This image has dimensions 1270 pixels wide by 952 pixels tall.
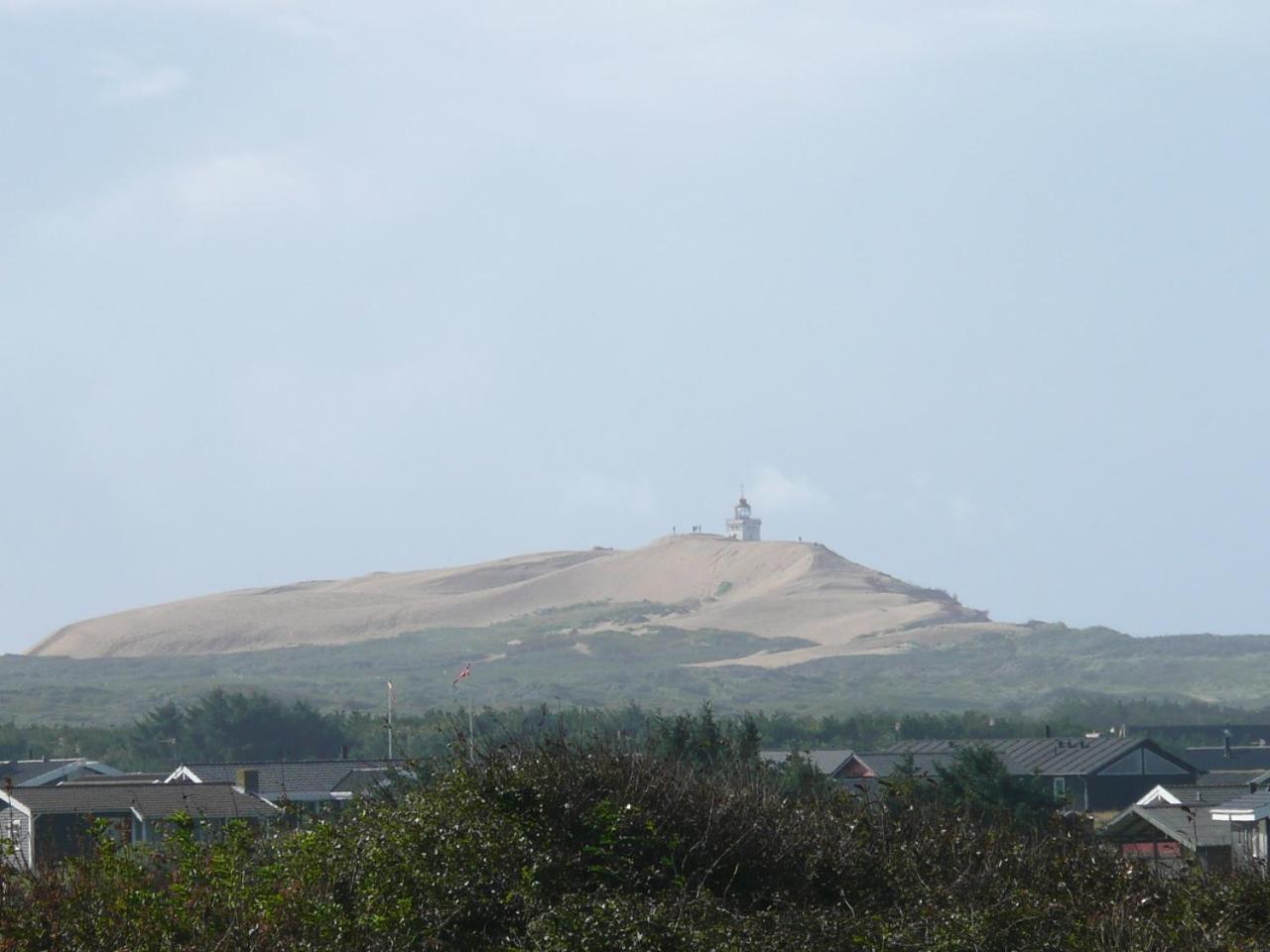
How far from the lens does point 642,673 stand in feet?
470

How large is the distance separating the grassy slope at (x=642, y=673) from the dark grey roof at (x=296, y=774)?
60.0m

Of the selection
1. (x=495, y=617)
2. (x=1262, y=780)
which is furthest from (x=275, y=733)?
(x=495, y=617)

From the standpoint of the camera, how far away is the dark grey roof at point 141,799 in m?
34.5

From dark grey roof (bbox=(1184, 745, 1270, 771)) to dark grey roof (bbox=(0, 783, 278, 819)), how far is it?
4024 centimetres

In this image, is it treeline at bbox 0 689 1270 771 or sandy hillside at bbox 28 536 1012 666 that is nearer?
treeline at bbox 0 689 1270 771

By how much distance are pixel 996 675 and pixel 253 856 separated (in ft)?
452

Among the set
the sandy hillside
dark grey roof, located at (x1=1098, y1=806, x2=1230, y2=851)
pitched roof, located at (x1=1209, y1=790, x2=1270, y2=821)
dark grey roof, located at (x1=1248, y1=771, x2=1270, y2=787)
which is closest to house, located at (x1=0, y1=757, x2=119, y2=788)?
dark grey roof, located at (x1=1098, y1=806, x2=1230, y2=851)

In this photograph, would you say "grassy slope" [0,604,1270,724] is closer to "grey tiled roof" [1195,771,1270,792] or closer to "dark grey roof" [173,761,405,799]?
"grey tiled roof" [1195,771,1270,792]

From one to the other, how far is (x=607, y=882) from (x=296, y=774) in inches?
1401

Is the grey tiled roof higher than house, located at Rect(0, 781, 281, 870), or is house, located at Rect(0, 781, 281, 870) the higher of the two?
house, located at Rect(0, 781, 281, 870)

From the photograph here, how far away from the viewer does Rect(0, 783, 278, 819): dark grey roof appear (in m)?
34.5

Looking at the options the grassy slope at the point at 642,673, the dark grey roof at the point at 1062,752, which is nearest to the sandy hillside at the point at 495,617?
the grassy slope at the point at 642,673

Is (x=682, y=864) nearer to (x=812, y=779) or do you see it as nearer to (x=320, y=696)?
(x=812, y=779)

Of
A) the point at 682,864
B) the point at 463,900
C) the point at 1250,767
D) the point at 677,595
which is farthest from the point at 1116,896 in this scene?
the point at 677,595
